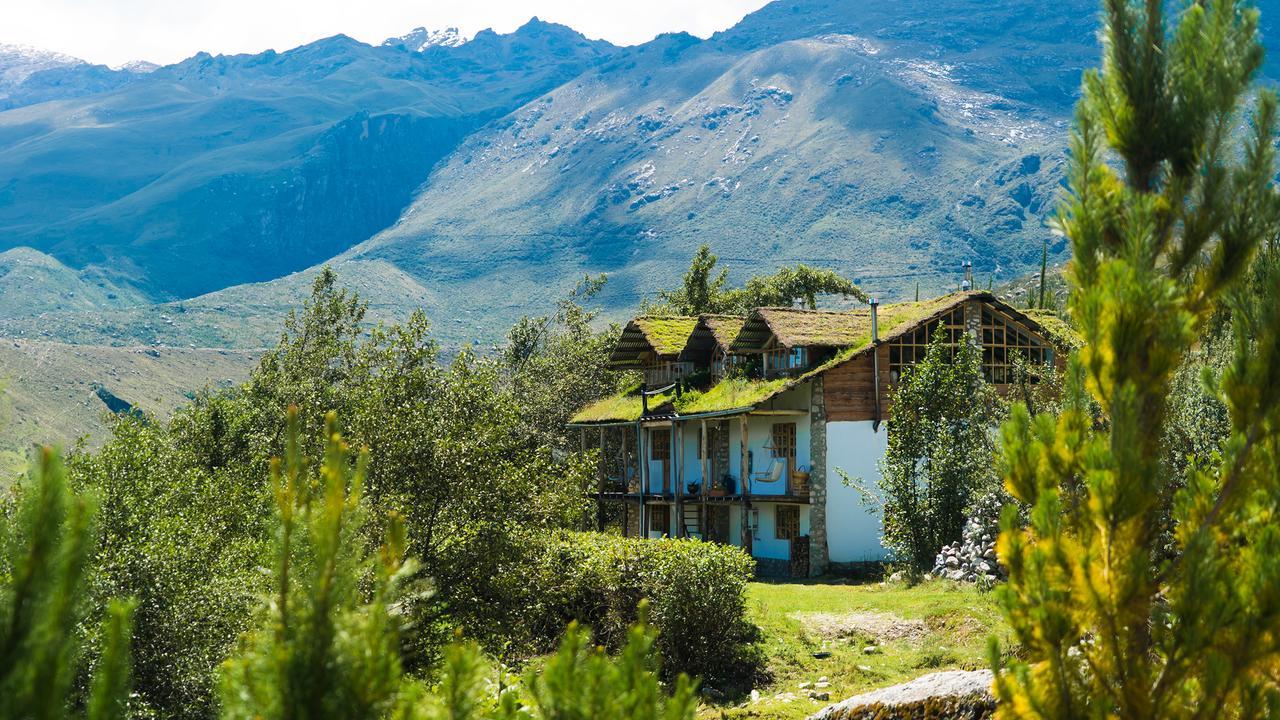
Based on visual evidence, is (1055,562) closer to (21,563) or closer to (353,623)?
(353,623)

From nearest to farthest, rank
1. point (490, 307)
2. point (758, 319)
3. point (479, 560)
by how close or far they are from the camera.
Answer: point (479, 560) < point (758, 319) < point (490, 307)

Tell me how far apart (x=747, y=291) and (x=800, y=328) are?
25959 millimetres

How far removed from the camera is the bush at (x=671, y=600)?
19766 mm

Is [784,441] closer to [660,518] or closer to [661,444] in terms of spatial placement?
[661,444]

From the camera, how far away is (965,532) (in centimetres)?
2444

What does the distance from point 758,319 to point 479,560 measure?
20.1 metres

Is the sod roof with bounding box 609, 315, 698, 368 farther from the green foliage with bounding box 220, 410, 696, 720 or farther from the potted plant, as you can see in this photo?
the green foliage with bounding box 220, 410, 696, 720

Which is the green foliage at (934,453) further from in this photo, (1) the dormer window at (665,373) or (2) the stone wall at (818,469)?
(1) the dormer window at (665,373)

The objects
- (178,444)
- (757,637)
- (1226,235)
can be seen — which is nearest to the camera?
(1226,235)

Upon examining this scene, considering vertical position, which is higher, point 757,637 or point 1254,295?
point 1254,295

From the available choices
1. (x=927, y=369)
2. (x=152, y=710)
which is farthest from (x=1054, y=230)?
(x=927, y=369)

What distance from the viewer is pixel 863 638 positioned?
20453 millimetres

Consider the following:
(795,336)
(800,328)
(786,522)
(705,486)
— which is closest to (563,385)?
(705,486)

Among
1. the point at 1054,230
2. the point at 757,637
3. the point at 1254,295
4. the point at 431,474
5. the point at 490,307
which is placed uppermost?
the point at 490,307
